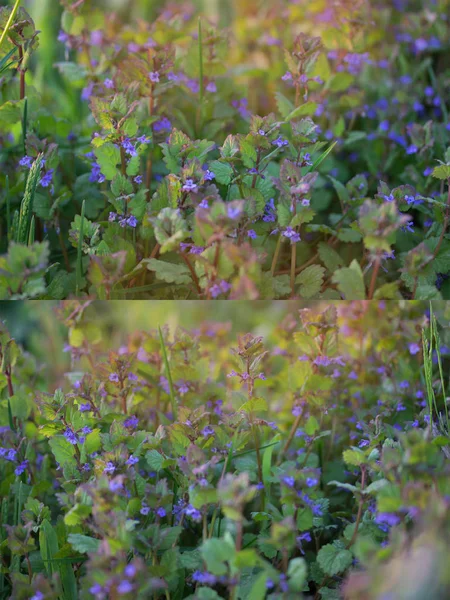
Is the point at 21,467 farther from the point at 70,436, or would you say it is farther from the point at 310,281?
the point at 310,281

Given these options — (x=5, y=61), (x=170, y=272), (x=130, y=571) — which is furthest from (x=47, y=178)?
(x=130, y=571)

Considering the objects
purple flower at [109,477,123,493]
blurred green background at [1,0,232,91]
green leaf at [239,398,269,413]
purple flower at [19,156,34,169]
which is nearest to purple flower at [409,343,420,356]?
green leaf at [239,398,269,413]

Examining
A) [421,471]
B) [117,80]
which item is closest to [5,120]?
[117,80]

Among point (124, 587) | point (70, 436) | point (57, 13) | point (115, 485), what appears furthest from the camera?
point (57, 13)

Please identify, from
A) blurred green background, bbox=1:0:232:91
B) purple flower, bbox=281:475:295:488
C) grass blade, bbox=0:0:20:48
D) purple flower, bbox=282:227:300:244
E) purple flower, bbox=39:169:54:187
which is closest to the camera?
purple flower, bbox=281:475:295:488

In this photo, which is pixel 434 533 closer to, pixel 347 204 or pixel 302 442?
pixel 302 442

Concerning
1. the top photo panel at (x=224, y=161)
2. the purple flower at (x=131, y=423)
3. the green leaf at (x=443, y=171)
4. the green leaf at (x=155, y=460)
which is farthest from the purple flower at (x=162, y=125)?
the green leaf at (x=155, y=460)

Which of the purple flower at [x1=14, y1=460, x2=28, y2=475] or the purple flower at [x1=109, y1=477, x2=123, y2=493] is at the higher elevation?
the purple flower at [x1=109, y1=477, x2=123, y2=493]

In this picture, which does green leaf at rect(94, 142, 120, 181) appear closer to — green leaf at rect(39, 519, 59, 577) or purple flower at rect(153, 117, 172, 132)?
purple flower at rect(153, 117, 172, 132)
